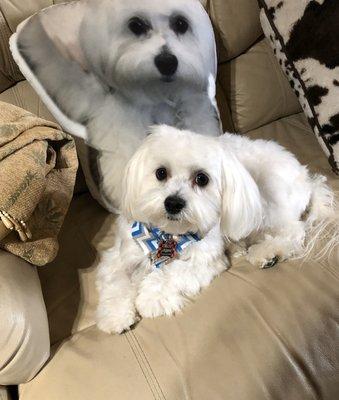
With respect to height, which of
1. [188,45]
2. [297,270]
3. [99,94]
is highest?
[188,45]

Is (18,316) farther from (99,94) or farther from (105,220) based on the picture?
(99,94)

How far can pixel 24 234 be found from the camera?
3.51 feet

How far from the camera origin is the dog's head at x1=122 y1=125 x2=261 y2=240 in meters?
1.12

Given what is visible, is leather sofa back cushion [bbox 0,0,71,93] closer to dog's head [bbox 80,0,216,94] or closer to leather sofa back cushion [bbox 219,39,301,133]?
dog's head [bbox 80,0,216,94]

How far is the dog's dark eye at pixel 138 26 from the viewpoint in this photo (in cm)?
132

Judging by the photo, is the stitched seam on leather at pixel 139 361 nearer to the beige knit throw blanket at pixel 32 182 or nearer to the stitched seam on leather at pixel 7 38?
the beige knit throw blanket at pixel 32 182

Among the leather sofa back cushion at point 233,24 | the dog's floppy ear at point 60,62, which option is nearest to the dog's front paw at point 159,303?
the dog's floppy ear at point 60,62

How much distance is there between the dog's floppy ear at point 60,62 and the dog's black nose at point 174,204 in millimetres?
442

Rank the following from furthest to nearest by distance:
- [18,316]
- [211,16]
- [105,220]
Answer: [211,16] < [105,220] < [18,316]

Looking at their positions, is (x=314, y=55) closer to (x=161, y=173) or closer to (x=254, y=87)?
(x=254, y=87)

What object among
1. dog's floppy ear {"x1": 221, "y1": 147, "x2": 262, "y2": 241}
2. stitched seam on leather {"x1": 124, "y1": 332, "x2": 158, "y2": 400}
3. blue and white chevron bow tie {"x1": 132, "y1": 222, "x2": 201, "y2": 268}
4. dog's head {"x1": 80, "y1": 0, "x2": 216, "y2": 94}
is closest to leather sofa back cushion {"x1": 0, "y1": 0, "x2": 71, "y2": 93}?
dog's head {"x1": 80, "y1": 0, "x2": 216, "y2": 94}

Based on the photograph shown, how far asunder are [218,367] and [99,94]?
2.80 ft

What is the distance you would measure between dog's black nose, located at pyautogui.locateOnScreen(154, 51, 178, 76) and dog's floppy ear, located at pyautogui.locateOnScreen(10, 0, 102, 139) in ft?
0.64

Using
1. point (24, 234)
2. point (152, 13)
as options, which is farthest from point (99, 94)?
point (24, 234)
